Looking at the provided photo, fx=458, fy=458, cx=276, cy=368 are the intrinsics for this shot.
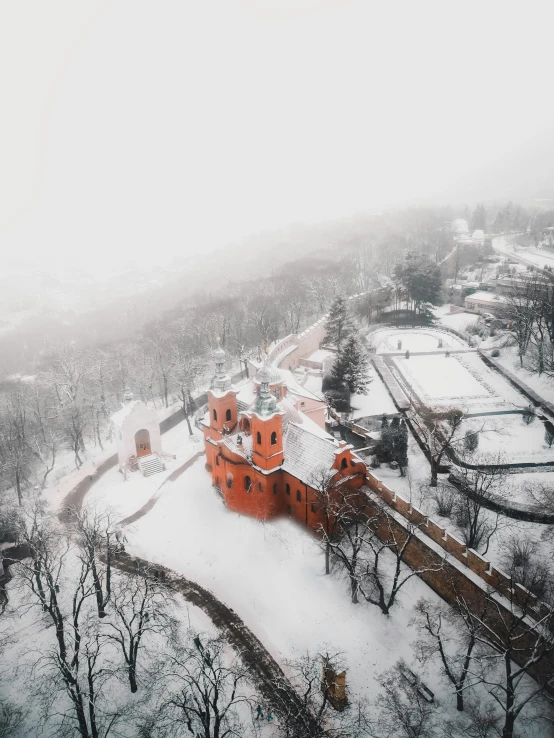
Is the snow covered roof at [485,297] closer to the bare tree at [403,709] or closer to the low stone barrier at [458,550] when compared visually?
the low stone barrier at [458,550]

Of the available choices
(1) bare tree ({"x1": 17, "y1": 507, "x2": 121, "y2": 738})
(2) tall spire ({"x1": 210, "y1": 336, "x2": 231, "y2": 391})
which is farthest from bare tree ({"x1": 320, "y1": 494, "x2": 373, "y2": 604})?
(1) bare tree ({"x1": 17, "y1": 507, "x2": 121, "y2": 738})

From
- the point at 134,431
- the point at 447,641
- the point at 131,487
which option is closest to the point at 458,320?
the point at 134,431

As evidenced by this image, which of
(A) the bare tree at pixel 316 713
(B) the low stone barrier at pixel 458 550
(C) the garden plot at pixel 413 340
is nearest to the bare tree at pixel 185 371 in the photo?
(B) the low stone barrier at pixel 458 550

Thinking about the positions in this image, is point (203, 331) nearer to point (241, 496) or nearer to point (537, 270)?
point (241, 496)

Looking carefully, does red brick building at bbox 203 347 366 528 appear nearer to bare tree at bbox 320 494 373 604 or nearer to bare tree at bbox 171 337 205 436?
bare tree at bbox 320 494 373 604

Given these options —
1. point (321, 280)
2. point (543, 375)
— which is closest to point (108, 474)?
point (543, 375)
